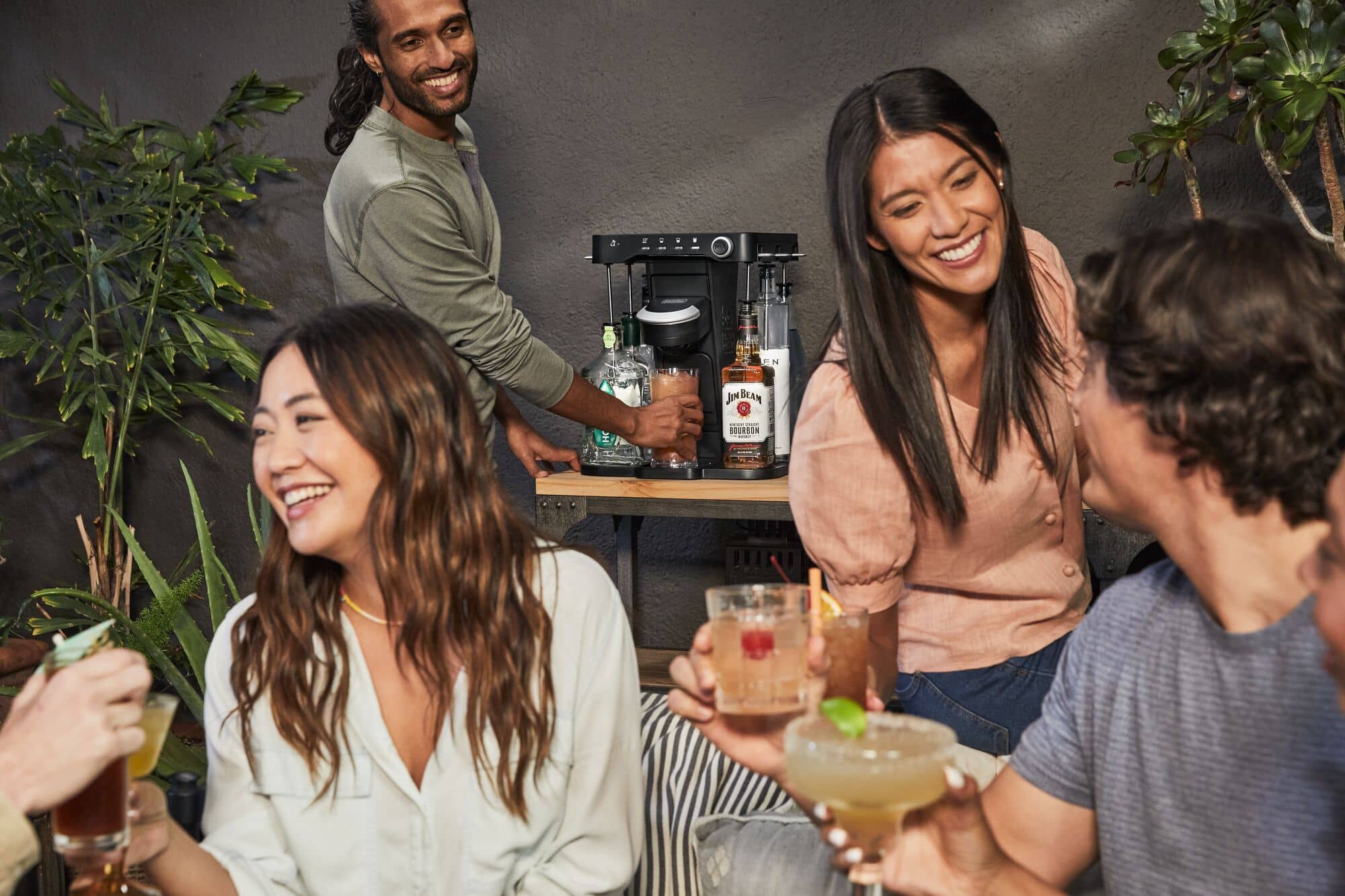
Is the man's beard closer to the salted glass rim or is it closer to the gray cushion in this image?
the gray cushion

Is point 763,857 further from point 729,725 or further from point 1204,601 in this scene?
point 1204,601

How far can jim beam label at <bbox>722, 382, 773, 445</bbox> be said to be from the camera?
2719 mm

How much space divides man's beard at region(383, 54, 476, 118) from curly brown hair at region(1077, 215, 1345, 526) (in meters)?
1.77

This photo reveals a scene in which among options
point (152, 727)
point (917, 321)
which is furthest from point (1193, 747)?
point (152, 727)

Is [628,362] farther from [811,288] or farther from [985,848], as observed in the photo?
[985,848]

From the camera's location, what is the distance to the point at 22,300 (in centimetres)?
374

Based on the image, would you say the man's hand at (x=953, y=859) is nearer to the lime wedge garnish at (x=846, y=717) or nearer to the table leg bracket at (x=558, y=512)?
the lime wedge garnish at (x=846, y=717)

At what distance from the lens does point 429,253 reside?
2527mm

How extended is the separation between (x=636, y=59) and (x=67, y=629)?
2260 millimetres

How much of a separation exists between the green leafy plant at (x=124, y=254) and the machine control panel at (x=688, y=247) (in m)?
1.14

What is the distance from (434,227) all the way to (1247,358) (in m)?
1.76

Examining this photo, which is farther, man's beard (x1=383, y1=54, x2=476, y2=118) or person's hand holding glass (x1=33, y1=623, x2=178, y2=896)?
man's beard (x1=383, y1=54, x2=476, y2=118)


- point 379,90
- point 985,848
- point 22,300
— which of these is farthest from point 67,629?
point 985,848

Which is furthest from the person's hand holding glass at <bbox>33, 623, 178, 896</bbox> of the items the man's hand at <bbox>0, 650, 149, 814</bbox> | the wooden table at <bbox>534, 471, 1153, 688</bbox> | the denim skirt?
the wooden table at <bbox>534, 471, 1153, 688</bbox>
